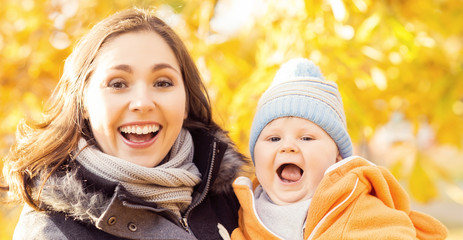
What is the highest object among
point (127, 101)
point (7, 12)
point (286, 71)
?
point (7, 12)

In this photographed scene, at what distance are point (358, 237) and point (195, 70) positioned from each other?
0.96 metres

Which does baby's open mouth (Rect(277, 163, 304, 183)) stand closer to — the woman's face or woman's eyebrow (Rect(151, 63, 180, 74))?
the woman's face

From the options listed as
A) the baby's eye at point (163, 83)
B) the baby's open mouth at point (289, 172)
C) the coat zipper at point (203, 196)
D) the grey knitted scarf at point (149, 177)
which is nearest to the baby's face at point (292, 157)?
the baby's open mouth at point (289, 172)

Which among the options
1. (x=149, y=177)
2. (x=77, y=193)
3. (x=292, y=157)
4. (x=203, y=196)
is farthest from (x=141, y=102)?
(x=292, y=157)

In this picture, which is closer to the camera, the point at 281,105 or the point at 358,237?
the point at 358,237

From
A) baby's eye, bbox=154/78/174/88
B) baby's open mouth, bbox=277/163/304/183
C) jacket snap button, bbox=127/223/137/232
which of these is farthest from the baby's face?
jacket snap button, bbox=127/223/137/232

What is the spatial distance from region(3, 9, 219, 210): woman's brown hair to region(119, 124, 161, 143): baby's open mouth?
5.7 inches

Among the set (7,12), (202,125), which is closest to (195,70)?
(202,125)

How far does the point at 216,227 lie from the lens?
213 centimetres

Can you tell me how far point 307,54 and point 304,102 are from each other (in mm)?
740

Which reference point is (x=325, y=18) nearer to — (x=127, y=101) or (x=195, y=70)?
(x=195, y=70)

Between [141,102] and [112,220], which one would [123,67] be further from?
[112,220]

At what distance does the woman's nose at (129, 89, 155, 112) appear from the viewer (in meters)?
1.91

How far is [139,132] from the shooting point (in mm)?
1982
